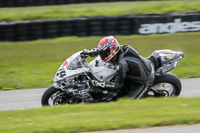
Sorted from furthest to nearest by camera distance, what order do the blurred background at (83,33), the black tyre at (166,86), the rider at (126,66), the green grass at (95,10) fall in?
the green grass at (95,10), the blurred background at (83,33), the black tyre at (166,86), the rider at (126,66)

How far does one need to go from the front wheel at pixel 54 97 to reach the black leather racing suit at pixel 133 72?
843mm

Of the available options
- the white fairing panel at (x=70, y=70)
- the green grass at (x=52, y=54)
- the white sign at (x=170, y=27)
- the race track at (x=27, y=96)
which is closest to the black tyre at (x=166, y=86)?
the race track at (x=27, y=96)

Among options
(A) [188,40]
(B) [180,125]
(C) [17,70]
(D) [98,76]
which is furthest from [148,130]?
(A) [188,40]

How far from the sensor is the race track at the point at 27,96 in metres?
7.63

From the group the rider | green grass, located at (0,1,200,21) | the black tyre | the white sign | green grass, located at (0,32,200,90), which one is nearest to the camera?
the rider

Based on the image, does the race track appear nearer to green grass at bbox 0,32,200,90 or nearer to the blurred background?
green grass at bbox 0,32,200,90

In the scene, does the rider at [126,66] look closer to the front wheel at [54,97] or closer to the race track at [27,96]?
the front wheel at [54,97]

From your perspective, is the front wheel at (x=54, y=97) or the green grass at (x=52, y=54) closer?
the front wheel at (x=54, y=97)

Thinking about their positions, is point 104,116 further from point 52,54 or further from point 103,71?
point 52,54

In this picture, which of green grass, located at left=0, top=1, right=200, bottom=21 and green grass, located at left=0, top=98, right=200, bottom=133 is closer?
green grass, located at left=0, top=98, right=200, bottom=133

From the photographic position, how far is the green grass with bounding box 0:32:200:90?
9594 millimetres

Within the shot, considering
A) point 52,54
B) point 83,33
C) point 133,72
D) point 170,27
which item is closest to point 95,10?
point 83,33

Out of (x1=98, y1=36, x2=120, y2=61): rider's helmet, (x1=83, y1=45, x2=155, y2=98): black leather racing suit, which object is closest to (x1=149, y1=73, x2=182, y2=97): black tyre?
(x1=83, y1=45, x2=155, y2=98): black leather racing suit

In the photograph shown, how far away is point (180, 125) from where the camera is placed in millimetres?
4977
